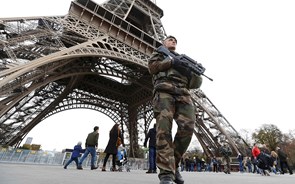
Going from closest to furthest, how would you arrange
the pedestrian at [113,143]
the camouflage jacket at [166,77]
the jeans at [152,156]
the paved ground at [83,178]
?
the camouflage jacket at [166,77] → the paved ground at [83,178] → the jeans at [152,156] → the pedestrian at [113,143]

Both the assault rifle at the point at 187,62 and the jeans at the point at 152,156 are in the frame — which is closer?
the assault rifle at the point at 187,62

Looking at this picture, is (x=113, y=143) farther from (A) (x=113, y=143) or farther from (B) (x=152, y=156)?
(B) (x=152, y=156)

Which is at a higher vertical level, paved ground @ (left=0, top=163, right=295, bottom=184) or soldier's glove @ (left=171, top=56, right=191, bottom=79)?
soldier's glove @ (left=171, top=56, right=191, bottom=79)

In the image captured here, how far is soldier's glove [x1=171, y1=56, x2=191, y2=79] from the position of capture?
2.77m

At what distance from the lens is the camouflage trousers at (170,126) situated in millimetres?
2331

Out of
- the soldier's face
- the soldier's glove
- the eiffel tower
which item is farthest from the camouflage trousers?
the eiffel tower

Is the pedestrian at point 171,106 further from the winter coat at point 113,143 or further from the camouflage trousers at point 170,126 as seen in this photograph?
the winter coat at point 113,143

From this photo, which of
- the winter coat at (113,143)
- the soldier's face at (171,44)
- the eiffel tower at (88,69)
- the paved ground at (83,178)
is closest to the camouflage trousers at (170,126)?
the soldier's face at (171,44)

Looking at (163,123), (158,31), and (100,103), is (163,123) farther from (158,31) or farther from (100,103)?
(100,103)

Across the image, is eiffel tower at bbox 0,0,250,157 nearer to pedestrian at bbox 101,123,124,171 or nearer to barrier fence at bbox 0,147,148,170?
barrier fence at bbox 0,147,148,170

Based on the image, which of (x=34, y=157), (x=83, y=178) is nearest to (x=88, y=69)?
(x=34, y=157)

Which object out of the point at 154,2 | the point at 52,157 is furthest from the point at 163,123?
the point at 154,2

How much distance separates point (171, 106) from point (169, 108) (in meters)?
0.05

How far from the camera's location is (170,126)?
2.50m
